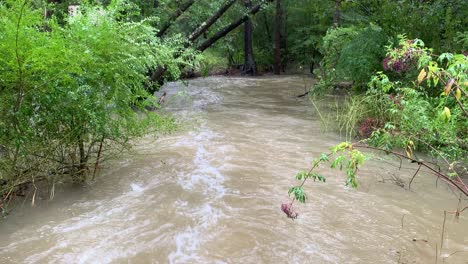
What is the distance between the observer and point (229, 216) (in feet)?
13.9

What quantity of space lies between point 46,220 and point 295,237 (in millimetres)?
2392

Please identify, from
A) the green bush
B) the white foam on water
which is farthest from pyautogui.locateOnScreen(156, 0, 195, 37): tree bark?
the green bush

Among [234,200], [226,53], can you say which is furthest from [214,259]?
[226,53]

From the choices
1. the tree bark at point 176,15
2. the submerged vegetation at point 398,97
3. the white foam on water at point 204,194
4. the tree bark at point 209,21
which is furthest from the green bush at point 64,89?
the tree bark at point 209,21

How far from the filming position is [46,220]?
13.5ft

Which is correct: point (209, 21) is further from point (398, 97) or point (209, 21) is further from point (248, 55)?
point (248, 55)

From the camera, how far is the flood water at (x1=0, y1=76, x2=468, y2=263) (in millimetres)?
3547

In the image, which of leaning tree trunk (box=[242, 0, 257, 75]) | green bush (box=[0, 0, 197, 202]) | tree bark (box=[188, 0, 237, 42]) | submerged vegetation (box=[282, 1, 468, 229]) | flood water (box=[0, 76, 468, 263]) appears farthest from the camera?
leaning tree trunk (box=[242, 0, 257, 75])

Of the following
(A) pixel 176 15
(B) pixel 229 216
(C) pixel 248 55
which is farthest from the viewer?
(C) pixel 248 55

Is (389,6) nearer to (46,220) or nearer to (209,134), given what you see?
(209,134)

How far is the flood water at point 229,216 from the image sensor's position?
11.6ft

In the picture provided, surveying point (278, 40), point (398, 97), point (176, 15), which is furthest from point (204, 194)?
point (278, 40)

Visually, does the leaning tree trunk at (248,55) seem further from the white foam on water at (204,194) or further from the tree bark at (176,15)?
the white foam on water at (204,194)

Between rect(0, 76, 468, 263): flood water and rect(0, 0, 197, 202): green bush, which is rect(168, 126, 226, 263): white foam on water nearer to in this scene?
rect(0, 76, 468, 263): flood water
